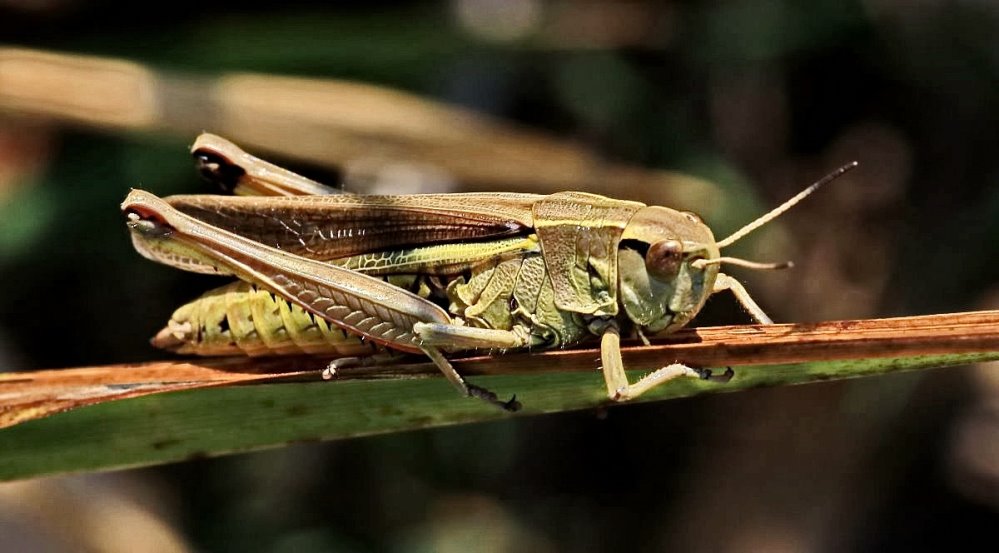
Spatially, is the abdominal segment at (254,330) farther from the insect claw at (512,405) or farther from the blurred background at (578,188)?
the blurred background at (578,188)

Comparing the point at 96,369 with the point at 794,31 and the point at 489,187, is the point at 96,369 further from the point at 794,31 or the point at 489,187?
the point at 794,31

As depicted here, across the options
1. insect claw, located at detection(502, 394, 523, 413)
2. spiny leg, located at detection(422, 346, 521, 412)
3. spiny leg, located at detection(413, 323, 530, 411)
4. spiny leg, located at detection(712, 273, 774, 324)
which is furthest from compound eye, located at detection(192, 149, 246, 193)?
spiny leg, located at detection(712, 273, 774, 324)

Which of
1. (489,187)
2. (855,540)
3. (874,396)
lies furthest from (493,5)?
(855,540)

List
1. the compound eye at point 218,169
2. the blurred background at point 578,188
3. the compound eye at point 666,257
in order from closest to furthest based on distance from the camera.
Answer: the compound eye at point 666,257
the compound eye at point 218,169
the blurred background at point 578,188

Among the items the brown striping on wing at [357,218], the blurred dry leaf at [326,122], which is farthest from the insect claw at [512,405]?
the blurred dry leaf at [326,122]

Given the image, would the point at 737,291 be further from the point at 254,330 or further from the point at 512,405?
the point at 254,330

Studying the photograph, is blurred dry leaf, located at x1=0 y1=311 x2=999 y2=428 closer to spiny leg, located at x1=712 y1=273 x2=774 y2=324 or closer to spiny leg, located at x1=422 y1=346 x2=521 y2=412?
spiny leg, located at x1=422 y1=346 x2=521 y2=412
